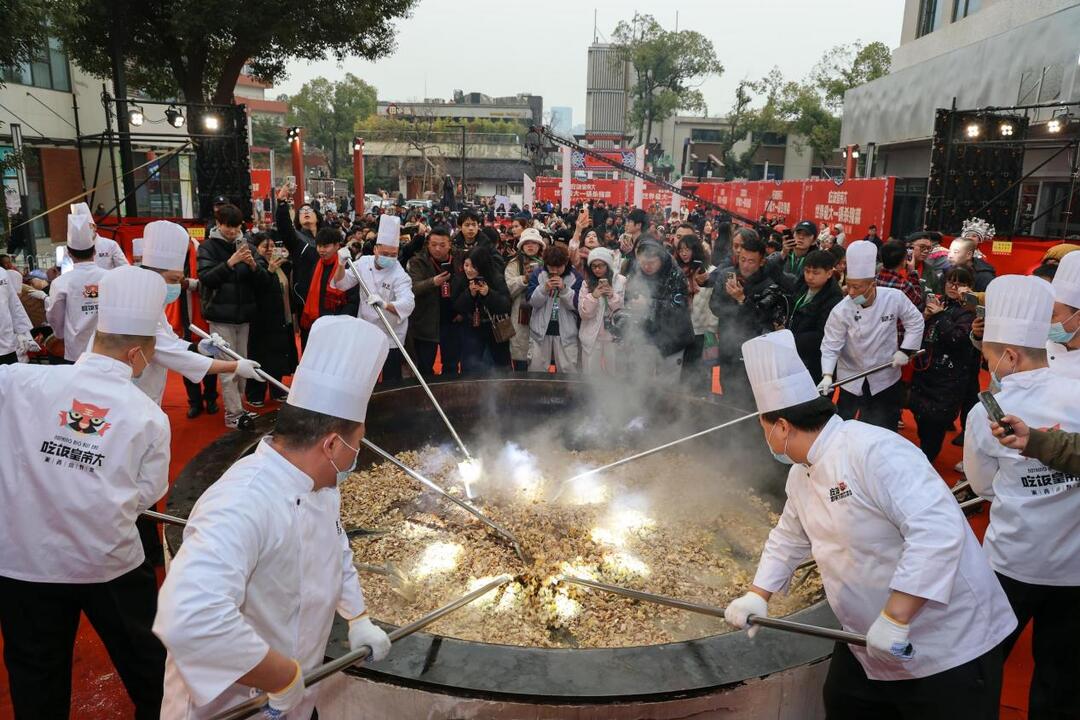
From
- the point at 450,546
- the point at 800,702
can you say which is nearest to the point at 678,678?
the point at 800,702

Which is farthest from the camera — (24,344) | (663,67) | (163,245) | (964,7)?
(663,67)

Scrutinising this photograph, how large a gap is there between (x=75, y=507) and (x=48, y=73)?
22641mm

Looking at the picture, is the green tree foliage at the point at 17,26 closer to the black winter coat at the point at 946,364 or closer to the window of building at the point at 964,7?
the black winter coat at the point at 946,364

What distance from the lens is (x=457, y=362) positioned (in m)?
7.44

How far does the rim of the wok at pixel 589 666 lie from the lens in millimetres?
2541

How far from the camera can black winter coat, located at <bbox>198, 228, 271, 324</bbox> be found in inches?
267

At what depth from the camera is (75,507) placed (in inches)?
102

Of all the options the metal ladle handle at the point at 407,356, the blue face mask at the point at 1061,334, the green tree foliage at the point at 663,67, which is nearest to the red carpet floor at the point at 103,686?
the blue face mask at the point at 1061,334

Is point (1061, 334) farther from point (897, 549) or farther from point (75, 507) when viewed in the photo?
point (75, 507)

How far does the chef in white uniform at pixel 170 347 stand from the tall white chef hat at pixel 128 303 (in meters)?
0.44

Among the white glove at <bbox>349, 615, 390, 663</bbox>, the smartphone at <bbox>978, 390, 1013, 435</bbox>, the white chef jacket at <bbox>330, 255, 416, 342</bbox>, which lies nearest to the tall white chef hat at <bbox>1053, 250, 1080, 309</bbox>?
the smartphone at <bbox>978, 390, 1013, 435</bbox>

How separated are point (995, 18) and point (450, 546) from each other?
75.3ft

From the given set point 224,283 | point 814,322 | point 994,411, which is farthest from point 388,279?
point 994,411

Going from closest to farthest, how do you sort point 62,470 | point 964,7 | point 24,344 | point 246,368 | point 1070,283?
point 62,470
point 1070,283
point 246,368
point 24,344
point 964,7
